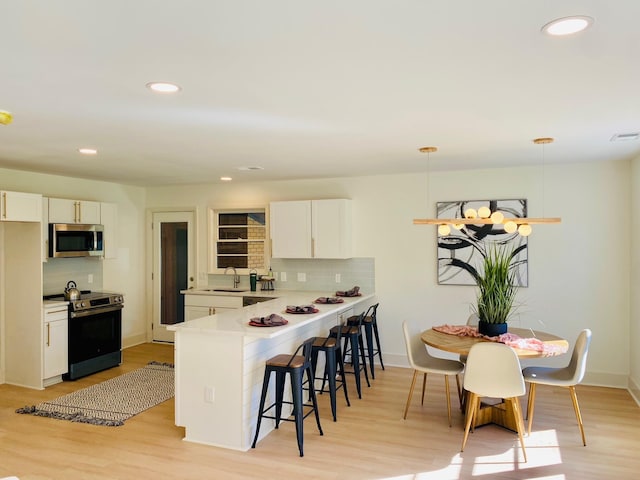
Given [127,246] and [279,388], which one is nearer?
[279,388]

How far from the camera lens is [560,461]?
11.4ft

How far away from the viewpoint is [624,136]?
3818 millimetres

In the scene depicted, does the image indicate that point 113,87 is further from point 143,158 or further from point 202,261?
point 202,261

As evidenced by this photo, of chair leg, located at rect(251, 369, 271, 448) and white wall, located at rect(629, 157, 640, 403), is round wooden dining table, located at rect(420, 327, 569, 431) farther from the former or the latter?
chair leg, located at rect(251, 369, 271, 448)

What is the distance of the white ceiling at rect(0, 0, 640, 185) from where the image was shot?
5.67 feet

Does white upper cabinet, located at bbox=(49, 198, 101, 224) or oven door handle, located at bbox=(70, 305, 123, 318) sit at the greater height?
white upper cabinet, located at bbox=(49, 198, 101, 224)

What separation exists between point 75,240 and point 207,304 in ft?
5.71

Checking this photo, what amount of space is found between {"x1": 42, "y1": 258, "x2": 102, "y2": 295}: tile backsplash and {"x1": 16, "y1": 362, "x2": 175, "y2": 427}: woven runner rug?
1.41m

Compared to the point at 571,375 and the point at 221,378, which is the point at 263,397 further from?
the point at 571,375

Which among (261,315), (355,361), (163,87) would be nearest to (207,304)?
(261,315)

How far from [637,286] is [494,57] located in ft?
12.4

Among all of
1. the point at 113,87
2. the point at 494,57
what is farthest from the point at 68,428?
the point at 494,57

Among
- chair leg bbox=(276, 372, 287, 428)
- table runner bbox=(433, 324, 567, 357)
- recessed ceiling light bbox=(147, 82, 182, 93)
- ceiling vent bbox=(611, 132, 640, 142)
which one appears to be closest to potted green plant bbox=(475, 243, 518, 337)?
Result: table runner bbox=(433, 324, 567, 357)

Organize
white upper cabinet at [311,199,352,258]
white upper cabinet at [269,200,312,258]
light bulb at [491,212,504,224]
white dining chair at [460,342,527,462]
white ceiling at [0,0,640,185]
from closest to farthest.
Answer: white ceiling at [0,0,640,185]
white dining chair at [460,342,527,462]
light bulb at [491,212,504,224]
white upper cabinet at [311,199,352,258]
white upper cabinet at [269,200,312,258]
